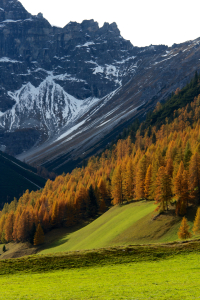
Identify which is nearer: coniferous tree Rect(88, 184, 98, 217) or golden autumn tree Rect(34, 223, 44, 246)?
golden autumn tree Rect(34, 223, 44, 246)

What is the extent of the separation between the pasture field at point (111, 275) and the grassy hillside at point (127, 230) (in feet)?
55.1

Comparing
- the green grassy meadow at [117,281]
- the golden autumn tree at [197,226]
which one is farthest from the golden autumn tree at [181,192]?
the green grassy meadow at [117,281]

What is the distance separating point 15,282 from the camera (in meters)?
34.2

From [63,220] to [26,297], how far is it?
8815 cm

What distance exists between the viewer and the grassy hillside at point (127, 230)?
61.4 metres

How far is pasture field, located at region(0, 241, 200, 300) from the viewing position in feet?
85.3

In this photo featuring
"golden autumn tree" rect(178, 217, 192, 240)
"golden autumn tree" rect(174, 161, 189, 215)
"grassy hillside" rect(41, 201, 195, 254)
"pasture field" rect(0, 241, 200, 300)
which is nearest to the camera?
"pasture field" rect(0, 241, 200, 300)

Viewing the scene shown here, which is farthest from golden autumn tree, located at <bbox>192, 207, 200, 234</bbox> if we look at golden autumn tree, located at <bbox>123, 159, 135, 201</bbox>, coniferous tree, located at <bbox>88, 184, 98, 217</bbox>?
coniferous tree, located at <bbox>88, 184, 98, 217</bbox>

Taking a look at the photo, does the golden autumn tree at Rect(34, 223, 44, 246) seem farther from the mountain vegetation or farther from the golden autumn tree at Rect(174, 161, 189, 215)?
the golden autumn tree at Rect(174, 161, 189, 215)

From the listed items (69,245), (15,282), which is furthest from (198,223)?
(69,245)

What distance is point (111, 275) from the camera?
113ft

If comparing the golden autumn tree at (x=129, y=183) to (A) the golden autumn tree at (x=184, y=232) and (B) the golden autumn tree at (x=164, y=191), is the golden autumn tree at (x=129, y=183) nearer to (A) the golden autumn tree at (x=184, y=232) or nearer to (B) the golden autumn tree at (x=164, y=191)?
(B) the golden autumn tree at (x=164, y=191)

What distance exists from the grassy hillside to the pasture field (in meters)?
16.8

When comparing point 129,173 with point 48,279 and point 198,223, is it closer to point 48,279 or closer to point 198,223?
point 198,223
